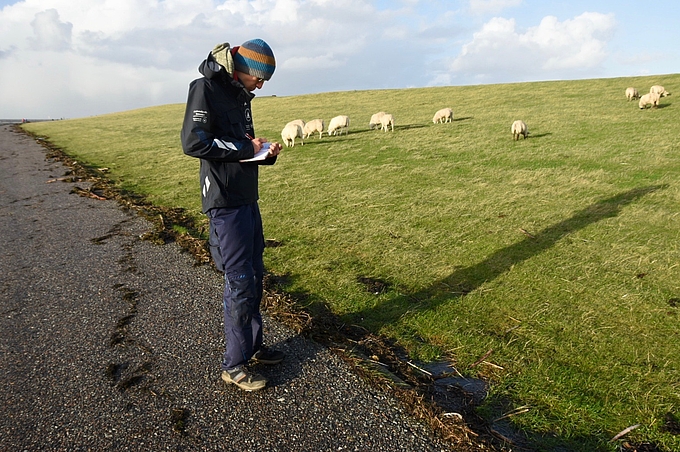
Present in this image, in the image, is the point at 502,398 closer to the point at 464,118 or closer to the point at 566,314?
the point at 566,314

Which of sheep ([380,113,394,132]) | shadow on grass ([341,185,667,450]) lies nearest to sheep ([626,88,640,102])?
sheep ([380,113,394,132])

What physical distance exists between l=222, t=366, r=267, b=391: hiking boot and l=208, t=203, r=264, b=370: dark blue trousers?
0.06 meters

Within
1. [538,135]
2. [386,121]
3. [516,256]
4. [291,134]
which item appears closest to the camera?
[516,256]

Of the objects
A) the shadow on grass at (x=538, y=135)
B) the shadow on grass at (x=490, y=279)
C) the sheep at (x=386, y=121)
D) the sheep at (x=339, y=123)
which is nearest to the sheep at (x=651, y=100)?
the shadow on grass at (x=538, y=135)

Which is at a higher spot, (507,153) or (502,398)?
(507,153)

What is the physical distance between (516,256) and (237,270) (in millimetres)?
4883

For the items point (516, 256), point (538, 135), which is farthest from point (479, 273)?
point (538, 135)

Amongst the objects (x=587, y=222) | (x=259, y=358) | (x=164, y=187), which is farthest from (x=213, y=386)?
(x=164, y=187)

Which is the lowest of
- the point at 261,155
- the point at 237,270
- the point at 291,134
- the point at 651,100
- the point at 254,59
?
the point at 237,270

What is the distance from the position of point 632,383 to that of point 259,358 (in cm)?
341

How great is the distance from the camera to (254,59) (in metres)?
3.88

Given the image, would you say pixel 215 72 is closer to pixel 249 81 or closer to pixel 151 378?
pixel 249 81

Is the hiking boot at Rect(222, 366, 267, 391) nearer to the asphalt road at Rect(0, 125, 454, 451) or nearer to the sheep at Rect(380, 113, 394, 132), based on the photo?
the asphalt road at Rect(0, 125, 454, 451)

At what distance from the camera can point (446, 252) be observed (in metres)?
7.73
